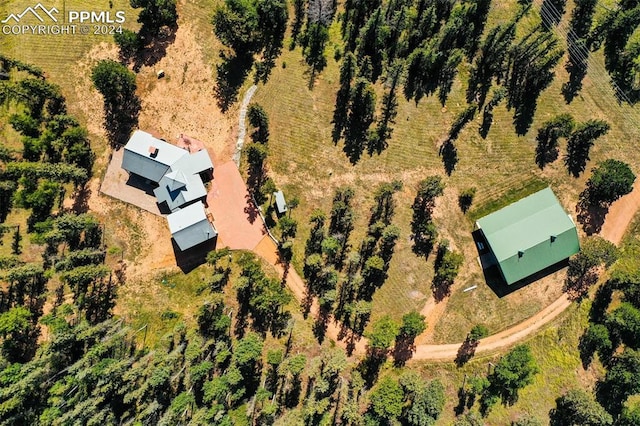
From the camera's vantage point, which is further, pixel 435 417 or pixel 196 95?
pixel 196 95

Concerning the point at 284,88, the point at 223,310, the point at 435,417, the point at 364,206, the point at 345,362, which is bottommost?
the point at 435,417

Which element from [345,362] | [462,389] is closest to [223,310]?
[345,362]

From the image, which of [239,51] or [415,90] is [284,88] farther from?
[415,90]

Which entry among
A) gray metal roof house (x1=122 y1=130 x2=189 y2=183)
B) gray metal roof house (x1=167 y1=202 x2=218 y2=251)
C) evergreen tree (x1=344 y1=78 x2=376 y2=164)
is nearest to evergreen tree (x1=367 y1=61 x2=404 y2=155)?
evergreen tree (x1=344 y1=78 x2=376 y2=164)

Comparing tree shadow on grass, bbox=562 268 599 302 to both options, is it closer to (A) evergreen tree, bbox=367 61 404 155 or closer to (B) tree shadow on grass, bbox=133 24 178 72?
(A) evergreen tree, bbox=367 61 404 155

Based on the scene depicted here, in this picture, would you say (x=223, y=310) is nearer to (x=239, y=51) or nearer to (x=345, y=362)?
(x=345, y=362)

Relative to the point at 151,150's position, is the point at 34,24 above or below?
above
